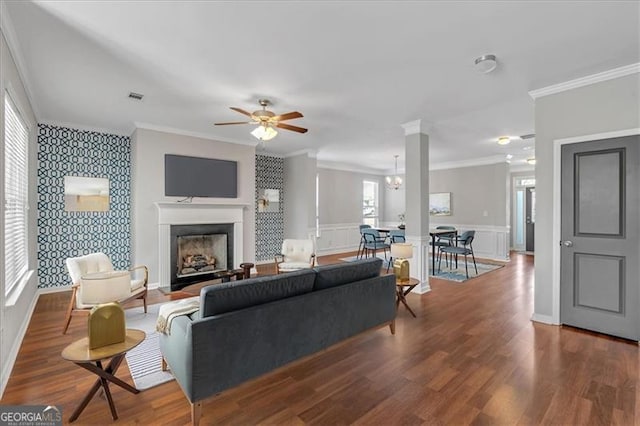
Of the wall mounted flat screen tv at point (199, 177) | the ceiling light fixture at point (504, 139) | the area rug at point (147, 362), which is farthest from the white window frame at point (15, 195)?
the ceiling light fixture at point (504, 139)

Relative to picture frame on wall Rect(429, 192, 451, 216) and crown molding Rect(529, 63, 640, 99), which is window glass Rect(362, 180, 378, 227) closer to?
picture frame on wall Rect(429, 192, 451, 216)

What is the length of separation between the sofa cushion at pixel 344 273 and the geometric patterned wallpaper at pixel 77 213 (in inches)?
177

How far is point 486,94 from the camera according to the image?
3.74 meters

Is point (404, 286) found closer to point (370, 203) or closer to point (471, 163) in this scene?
point (471, 163)

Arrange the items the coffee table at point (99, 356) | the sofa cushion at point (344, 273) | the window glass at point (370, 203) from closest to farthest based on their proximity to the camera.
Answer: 1. the coffee table at point (99, 356)
2. the sofa cushion at point (344, 273)
3. the window glass at point (370, 203)

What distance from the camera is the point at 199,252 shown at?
19.2ft

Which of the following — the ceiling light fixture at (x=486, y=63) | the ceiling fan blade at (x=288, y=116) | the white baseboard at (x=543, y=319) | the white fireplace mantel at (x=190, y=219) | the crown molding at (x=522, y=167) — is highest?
the ceiling light fixture at (x=486, y=63)

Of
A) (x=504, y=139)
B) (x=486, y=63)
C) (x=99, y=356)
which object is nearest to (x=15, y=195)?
(x=99, y=356)

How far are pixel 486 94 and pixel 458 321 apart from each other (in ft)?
9.21

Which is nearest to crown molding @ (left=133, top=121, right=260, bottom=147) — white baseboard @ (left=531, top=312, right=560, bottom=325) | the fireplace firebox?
the fireplace firebox

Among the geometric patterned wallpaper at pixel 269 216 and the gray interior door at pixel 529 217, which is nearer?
the geometric patterned wallpaper at pixel 269 216

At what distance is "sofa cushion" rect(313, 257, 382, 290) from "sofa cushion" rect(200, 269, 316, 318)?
0.10m

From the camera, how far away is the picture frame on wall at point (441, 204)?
9078 mm

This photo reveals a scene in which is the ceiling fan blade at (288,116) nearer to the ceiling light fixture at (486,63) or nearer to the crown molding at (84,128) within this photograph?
the ceiling light fixture at (486,63)
